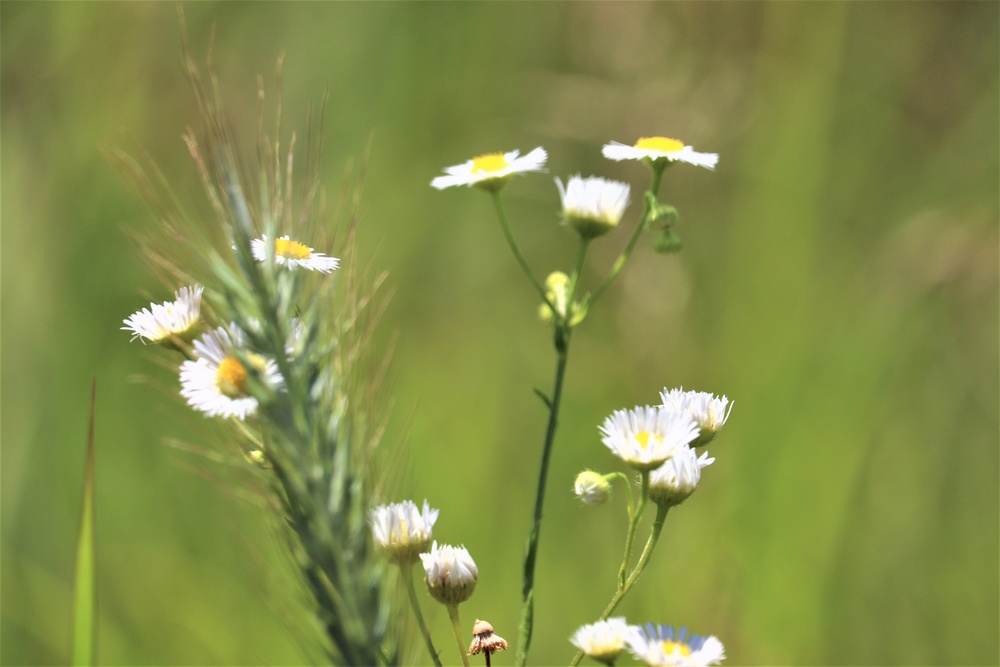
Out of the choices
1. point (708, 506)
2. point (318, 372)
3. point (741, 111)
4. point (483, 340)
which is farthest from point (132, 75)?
point (318, 372)

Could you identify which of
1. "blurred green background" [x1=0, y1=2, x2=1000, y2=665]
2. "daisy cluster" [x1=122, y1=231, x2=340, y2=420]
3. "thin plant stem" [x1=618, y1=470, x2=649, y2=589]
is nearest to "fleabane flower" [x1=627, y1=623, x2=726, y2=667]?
"thin plant stem" [x1=618, y1=470, x2=649, y2=589]

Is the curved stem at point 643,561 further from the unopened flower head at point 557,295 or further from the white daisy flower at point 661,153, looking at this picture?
the white daisy flower at point 661,153

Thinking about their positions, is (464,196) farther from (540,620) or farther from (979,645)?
(979,645)

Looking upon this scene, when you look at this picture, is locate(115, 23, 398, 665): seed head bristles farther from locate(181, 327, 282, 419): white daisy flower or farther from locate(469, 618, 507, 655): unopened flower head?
locate(469, 618, 507, 655): unopened flower head

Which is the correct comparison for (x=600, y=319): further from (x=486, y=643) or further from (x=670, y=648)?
(x=670, y=648)

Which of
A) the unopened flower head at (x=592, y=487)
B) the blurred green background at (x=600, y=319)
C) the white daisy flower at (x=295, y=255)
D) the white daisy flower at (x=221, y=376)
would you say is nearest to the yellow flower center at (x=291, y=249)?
the white daisy flower at (x=295, y=255)

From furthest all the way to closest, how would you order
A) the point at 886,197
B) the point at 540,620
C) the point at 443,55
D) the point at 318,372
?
the point at 443,55, the point at 886,197, the point at 540,620, the point at 318,372
